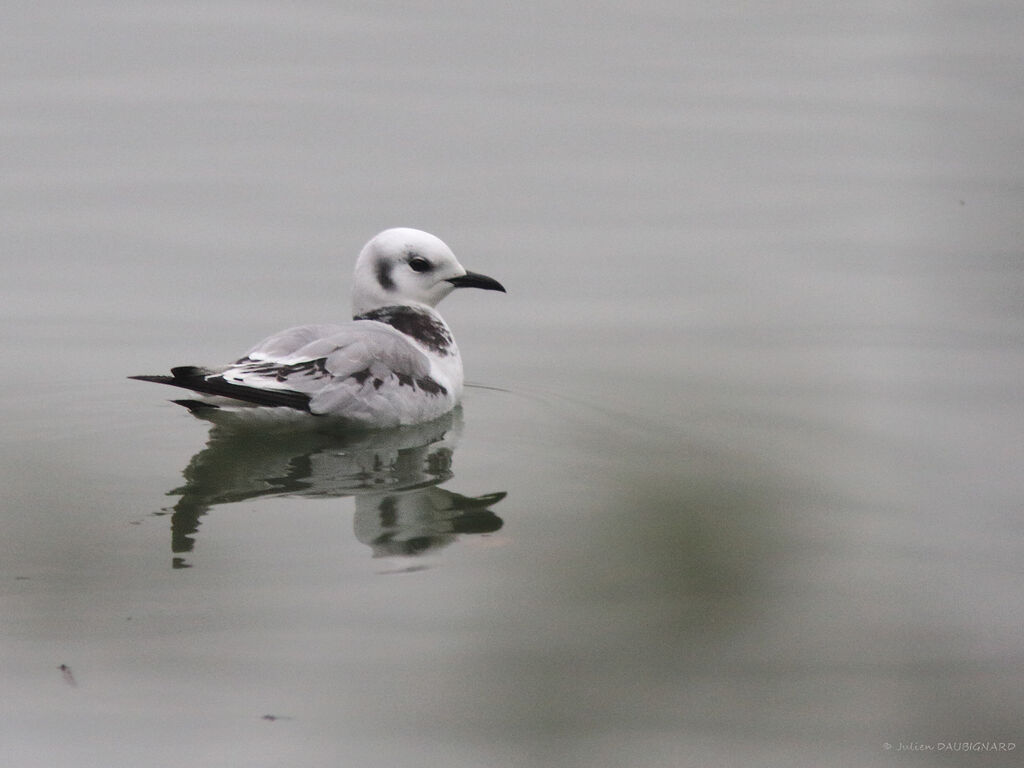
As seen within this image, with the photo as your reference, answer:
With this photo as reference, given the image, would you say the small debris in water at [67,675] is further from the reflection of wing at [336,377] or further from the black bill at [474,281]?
the black bill at [474,281]

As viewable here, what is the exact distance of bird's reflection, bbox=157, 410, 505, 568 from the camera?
19.6ft

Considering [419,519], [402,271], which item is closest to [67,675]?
[419,519]

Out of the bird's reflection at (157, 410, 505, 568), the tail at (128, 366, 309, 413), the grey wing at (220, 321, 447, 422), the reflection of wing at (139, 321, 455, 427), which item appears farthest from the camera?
the grey wing at (220, 321, 447, 422)

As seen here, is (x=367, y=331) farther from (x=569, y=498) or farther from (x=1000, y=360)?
(x=1000, y=360)

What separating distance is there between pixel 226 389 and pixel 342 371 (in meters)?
0.73

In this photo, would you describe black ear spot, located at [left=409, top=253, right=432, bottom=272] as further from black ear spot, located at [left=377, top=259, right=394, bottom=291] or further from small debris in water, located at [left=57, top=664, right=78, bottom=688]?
small debris in water, located at [left=57, top=664, right=78, bottom=688]

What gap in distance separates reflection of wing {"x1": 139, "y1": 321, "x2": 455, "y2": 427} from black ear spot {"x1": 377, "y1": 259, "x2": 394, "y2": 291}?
32.3 inches

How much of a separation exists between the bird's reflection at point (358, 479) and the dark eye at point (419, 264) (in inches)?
46.6

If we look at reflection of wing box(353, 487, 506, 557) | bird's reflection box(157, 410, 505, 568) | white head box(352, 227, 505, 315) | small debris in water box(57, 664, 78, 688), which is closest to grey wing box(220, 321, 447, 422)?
bird's reflection box(157, 410, 505, 568)

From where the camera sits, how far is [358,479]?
22.6ft

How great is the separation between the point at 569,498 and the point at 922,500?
1799 mm

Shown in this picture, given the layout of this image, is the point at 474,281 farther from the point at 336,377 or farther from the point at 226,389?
the point at 226,389

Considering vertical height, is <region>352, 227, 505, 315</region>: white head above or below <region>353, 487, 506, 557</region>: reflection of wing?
above

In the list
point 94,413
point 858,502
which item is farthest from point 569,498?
point 94,413
